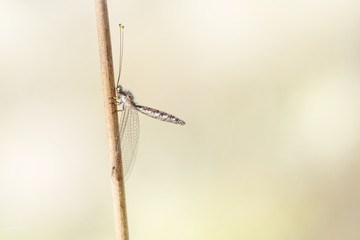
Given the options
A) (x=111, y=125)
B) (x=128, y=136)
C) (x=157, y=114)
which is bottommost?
(x=111, y=125)

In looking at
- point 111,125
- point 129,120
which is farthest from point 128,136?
point 111,125

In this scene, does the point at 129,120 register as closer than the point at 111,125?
No

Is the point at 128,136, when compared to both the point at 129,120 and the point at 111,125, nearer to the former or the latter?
the point at 129,120

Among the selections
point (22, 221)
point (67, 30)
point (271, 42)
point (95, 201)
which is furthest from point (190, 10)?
point (22, 221)

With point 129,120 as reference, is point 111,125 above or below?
below

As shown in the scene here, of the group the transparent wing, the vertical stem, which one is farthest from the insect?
the vertical stem
